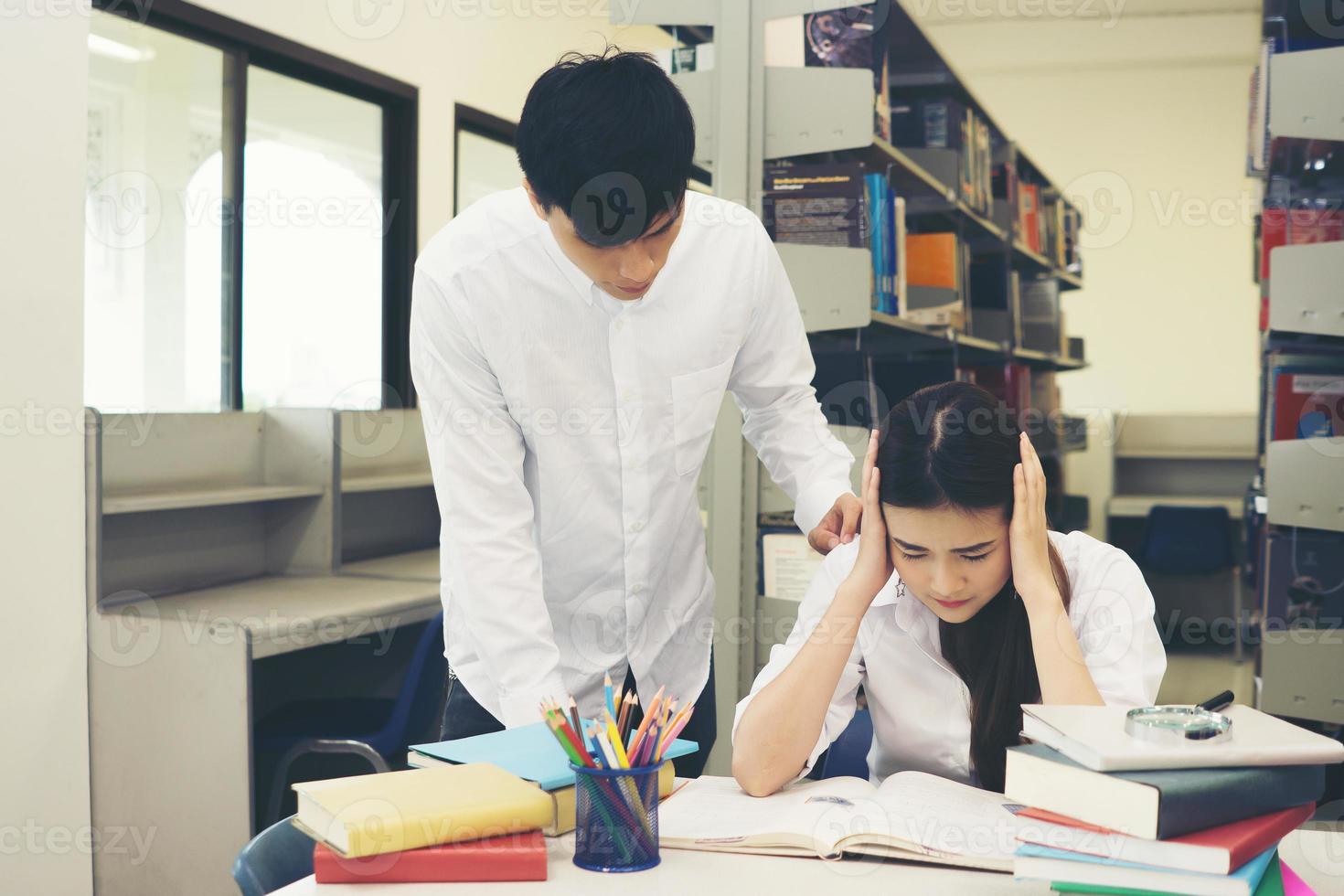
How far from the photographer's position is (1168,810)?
0.89 metres

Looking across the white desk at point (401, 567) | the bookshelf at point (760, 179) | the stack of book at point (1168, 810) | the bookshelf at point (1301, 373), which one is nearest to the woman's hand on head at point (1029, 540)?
the stack of book at point (1168, 810)

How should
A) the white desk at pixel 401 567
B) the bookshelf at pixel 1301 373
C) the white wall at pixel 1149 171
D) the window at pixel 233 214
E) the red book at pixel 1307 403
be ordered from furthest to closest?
1. the white wall at pixel 1149 171
2. the window at pixel 233 214
3. the white desk at pixel 401 567
4. the red book at pixel 1307 403
5. the bookshelf at pixel 1301 373

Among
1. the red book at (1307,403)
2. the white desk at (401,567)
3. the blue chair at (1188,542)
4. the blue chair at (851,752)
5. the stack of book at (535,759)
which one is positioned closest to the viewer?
the stack of book at (535,759)

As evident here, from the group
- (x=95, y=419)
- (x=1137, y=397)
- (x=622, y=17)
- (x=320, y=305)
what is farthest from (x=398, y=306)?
(x=1137, y=397)

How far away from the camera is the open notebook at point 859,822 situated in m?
1.08

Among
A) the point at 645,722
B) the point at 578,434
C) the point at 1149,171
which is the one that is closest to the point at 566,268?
the point at 578,434

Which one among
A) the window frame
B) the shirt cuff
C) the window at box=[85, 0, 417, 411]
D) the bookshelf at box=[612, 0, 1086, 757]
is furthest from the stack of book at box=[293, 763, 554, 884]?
the window frame

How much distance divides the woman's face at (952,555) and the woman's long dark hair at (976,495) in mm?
14

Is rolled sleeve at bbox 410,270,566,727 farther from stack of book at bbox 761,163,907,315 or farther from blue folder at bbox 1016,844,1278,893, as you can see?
stack of book at bbox 761,163,907,315

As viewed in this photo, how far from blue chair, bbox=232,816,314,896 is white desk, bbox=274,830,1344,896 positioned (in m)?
0.17

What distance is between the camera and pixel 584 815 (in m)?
1.07

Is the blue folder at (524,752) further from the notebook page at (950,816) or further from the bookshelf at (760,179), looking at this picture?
the bookshelf at (760,179)

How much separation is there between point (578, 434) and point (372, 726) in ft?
5.02

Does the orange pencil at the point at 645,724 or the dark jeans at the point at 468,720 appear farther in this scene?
the dark jeans at the point at 468,720
